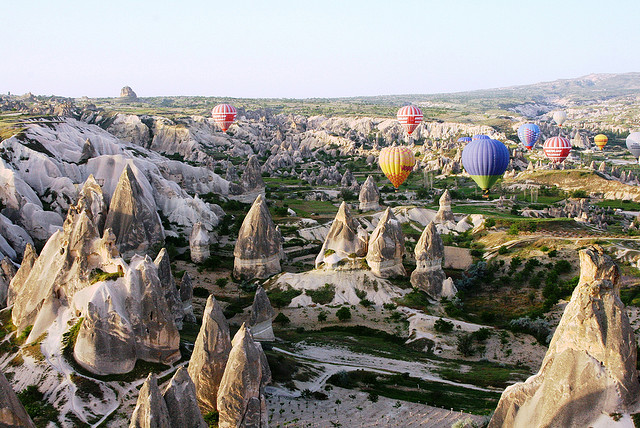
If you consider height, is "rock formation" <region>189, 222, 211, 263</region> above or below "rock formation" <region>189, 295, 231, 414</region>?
below

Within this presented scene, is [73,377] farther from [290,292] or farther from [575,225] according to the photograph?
[575,225]

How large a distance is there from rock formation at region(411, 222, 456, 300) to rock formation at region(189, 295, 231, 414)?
18.9 meters

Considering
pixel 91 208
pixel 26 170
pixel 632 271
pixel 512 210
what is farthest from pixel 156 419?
pixel 512 210

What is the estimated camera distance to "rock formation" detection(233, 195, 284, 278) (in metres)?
37.5

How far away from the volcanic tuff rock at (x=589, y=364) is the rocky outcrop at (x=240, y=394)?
730cm

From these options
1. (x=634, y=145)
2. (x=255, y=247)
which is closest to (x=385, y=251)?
(x=255, y=247)

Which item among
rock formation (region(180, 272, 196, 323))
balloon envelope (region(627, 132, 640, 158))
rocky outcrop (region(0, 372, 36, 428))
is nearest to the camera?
rocky outcrop (region(0, 372, 36, 428))

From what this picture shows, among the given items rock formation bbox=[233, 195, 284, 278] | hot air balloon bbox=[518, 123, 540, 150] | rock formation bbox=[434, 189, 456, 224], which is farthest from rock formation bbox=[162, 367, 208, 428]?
hot air balloon bbox=[518, 123, 540, 150]

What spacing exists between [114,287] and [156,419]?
27.7 ft

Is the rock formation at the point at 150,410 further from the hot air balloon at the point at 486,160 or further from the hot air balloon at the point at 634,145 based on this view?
the hot air balloon at the point at 634,145

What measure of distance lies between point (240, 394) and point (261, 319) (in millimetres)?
10889

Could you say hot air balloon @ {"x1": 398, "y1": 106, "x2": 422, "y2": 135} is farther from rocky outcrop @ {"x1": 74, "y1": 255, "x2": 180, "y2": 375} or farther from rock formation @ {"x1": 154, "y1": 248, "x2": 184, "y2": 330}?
rocky outcrop @ {"x1": 74, "y1": 255, "x2": 180, "y2": 375}

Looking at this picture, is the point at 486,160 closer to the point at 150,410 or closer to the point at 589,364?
the point at 589,364

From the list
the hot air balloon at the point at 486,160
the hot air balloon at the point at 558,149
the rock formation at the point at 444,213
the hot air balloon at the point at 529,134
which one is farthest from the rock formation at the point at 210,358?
the hot air balloon at the point at 529,134
